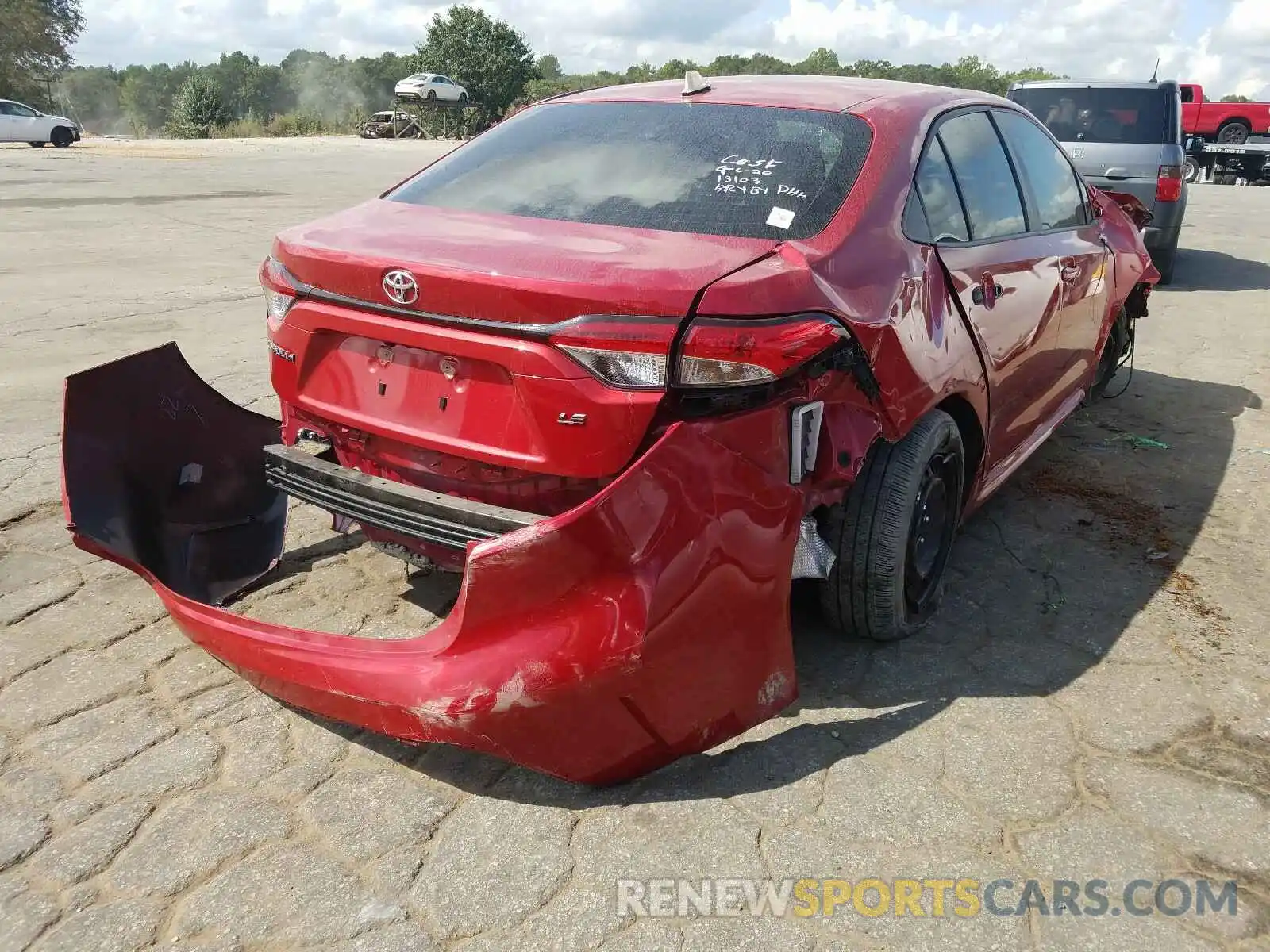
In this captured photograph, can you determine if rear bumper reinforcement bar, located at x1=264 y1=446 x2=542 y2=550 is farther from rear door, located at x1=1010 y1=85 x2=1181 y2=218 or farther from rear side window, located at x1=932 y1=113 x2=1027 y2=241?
rear door, located at x1=1010 y1=85 x2=1181 y2=218

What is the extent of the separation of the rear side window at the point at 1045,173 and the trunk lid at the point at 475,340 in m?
1.83

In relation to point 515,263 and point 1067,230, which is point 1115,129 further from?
point 515,263

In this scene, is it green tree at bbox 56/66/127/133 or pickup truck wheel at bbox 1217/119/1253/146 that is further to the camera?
green tree at bbox 56/66/127/133

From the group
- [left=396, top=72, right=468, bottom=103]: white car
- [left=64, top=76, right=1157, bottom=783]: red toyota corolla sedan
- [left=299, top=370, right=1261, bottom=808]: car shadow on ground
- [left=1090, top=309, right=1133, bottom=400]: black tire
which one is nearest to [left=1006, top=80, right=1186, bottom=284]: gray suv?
[left=1090, top=309, right=1133, bottom=400]: black tire

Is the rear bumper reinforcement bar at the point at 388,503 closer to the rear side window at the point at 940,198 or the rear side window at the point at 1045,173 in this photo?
the rear side window at the point at 940,198

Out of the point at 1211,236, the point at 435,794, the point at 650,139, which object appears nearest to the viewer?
the point at 435,794

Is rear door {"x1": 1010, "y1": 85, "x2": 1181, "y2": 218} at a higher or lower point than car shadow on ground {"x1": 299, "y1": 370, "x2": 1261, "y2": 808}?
higher

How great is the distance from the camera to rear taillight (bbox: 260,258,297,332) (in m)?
2.76

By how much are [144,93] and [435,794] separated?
376 ft

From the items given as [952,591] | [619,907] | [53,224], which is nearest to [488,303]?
[619,907]

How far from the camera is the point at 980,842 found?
2.33 meters

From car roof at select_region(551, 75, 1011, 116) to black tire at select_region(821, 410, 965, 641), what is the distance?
99cm

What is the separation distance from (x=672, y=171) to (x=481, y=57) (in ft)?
188

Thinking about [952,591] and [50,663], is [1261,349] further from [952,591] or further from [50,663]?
[50,663]
